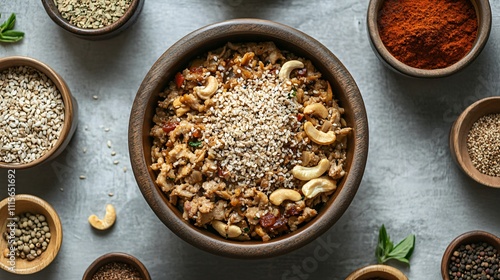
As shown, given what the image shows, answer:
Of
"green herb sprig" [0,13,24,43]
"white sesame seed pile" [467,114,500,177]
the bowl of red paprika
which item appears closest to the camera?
the bowl of red paprika

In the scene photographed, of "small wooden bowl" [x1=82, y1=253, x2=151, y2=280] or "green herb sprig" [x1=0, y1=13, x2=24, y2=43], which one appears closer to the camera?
"small wooden bowl" [x1=82, y1=253, x2=151, y2=280]

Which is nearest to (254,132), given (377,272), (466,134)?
(377,272)

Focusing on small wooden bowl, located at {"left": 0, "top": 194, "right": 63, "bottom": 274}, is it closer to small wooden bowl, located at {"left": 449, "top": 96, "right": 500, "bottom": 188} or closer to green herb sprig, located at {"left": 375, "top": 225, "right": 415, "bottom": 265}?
green herb sprig, located at {"left": 375, "top": 225, "right": 415, "bottom": 265}

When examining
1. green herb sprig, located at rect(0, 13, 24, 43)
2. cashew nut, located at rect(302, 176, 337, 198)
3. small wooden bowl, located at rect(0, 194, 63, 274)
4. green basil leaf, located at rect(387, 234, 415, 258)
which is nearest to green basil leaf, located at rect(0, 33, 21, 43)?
green herb sprig, located at rect(0, 13, 24, 43)

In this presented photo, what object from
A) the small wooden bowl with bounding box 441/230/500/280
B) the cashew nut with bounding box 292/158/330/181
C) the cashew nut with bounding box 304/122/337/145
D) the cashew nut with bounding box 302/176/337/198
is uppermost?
the cashew nut with bounding box 304/122/337/145

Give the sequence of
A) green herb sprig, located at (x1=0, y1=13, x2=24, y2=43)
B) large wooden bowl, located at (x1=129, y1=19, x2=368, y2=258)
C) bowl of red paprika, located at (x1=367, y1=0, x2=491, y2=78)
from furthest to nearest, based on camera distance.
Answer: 1. green herb sprig, located at (x1=0, y1=13, x2=24, y2=43)
2. bowl of red paprika, located at (x1=367, y1=0, x2=491, y2=78)
3. large wooden bowl, located at (x1=129, y1=19, x2=368, y2=258)

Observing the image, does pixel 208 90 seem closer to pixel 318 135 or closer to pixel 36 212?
pixel 318 135

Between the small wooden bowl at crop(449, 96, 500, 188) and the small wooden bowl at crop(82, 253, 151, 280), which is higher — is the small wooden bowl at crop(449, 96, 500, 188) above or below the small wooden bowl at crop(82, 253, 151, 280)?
above
